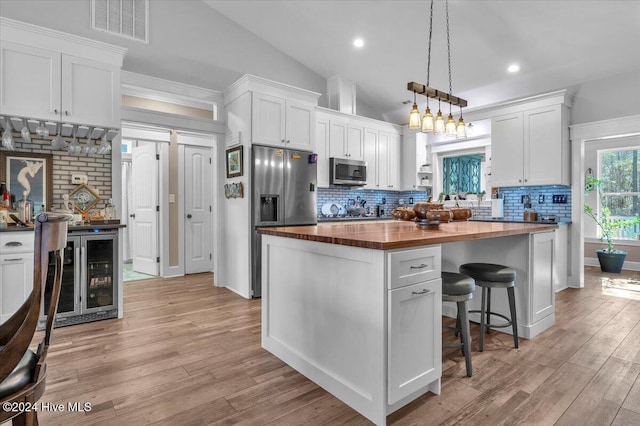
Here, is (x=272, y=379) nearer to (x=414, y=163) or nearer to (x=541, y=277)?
(x=541, y=277)

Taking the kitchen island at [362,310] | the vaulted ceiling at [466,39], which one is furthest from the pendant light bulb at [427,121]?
the vaulted ceiling at [466,39]

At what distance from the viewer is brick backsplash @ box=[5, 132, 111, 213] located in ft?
11.6

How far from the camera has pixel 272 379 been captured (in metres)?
2.22

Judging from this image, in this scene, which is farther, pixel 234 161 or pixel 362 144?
pixel 362 144

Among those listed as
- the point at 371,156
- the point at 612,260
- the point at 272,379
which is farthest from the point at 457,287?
the point at 612,260

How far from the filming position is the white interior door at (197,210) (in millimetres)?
5727

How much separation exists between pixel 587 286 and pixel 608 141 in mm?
3120

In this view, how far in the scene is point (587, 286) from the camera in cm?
489

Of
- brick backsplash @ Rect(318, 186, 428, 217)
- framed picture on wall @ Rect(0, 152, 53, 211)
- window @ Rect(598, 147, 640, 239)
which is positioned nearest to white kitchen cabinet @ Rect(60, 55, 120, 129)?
framed picture on wall @ Rect(0, 152, 53, 211)

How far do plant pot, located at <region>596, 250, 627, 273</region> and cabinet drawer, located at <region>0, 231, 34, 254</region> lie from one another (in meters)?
7.89

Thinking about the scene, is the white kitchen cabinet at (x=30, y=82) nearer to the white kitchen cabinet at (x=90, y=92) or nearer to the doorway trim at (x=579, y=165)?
the white kitchen cabinet at (x=90, y=92)

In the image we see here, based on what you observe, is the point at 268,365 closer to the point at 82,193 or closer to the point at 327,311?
the point at 327,311

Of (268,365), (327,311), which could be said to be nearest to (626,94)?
(327,311)

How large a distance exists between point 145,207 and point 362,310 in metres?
5.00
